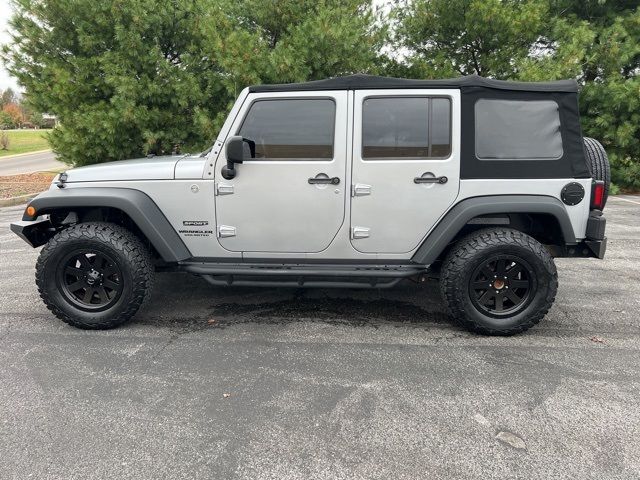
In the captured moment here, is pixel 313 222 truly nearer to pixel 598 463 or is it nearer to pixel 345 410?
pixel 345 410

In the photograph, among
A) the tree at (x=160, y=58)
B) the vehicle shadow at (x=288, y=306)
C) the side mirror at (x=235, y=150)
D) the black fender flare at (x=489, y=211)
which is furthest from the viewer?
the tree at (x=160, y=58)

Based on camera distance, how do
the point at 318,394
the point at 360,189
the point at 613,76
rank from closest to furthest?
the point at 318,394, the point at 360,189, the point at 613,76

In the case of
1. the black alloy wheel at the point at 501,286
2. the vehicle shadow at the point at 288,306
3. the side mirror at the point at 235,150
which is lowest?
the vehicle shadow at the point at 288,306

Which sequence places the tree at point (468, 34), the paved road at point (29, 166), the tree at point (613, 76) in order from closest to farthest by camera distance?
1. the tree at point (468, 34)
2. the tree at point (613, 76)
3. the paved road at point (29, 166)

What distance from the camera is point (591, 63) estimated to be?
11109 millimetres

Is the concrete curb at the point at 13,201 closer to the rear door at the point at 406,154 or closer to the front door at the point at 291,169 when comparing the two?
the front door at the point at 291,169

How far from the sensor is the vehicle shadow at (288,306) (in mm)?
3812

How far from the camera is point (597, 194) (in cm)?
345

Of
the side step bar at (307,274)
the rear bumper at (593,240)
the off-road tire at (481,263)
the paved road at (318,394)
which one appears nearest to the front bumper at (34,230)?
the paved road at (318,394)

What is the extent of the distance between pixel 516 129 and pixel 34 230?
3888mm

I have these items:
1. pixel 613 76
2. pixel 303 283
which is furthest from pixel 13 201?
pixel 613 76

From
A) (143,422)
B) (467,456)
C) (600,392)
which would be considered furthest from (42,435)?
(600,392)

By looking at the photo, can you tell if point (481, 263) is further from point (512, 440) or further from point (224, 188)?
point (224, 188)

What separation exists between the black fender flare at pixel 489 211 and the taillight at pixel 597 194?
11.8 inches
